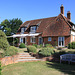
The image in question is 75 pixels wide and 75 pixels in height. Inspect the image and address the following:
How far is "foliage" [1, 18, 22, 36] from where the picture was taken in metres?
36.9

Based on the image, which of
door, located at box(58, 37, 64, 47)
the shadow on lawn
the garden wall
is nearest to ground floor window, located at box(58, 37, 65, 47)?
door, located at box(58, 37, 64, 47)

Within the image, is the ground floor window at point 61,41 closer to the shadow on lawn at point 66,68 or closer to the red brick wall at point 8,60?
the shadow on lawn at point 66,68

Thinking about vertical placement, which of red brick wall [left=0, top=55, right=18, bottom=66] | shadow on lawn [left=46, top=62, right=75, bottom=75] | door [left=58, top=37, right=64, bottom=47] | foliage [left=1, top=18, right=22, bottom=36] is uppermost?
foliage [left=1, top=18, right=22, bottom=36]

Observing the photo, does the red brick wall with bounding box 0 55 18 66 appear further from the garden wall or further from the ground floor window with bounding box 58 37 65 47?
the ground floor window with bounding box 58 37 65 47

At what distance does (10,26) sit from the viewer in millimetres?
38906

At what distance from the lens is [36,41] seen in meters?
27.0

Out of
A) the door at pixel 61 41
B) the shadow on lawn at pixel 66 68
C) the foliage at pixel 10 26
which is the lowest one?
the shadow on lawn at pixel 66 68

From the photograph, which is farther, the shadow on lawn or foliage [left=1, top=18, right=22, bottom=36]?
foliage [left=1, top=18, right=22, bottom=36]

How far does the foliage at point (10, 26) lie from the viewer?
36.9 metres

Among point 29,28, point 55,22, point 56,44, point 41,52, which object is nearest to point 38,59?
point 41,52

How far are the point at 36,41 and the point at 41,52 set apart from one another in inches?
639

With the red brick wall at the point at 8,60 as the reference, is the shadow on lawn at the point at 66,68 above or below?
below

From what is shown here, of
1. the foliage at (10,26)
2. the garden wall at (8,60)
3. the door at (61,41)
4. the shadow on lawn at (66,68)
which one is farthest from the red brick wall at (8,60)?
the foliage at (10,26)

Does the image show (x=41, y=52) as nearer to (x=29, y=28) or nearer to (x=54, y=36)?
(x=54, y=36)
